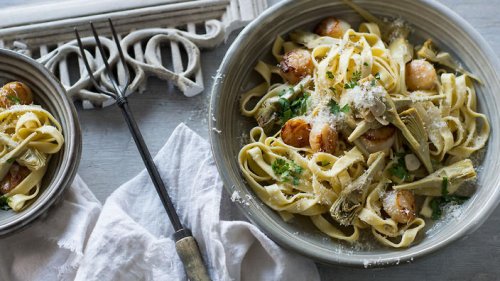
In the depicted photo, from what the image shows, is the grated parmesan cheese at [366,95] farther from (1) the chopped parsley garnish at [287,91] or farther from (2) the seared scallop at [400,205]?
(2) the seared scallop at [400,205]

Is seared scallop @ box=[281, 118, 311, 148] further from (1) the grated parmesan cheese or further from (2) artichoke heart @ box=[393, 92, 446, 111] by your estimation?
(2) artichoke heart @ box=[393, 92, 446, 111]

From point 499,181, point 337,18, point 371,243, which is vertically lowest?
point 371,243

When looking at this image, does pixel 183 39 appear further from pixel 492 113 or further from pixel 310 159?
pixel 492 113

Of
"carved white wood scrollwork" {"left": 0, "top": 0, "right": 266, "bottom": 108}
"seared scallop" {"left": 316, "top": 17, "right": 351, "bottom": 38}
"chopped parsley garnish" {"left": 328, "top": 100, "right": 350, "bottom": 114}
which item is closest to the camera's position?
"chopped parsley garnish" {"left": 328, "top": 100, "right": 350, "bottom": 114}

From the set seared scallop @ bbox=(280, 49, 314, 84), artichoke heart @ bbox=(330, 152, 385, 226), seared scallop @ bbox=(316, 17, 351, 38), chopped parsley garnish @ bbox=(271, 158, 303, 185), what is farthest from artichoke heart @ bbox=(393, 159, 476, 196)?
seared scallop @ bbox=(316, 17, 351, 38)

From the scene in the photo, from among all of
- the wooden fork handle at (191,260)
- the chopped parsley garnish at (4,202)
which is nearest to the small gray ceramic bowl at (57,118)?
the chopped parsley garnish at (4,202)

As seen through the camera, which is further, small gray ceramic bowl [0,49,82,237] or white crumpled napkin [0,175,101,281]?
white crumpled napkin [0,175,101,281]

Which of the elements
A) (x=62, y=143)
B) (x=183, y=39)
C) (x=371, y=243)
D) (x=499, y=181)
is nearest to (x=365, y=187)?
(x=371, y=243)
